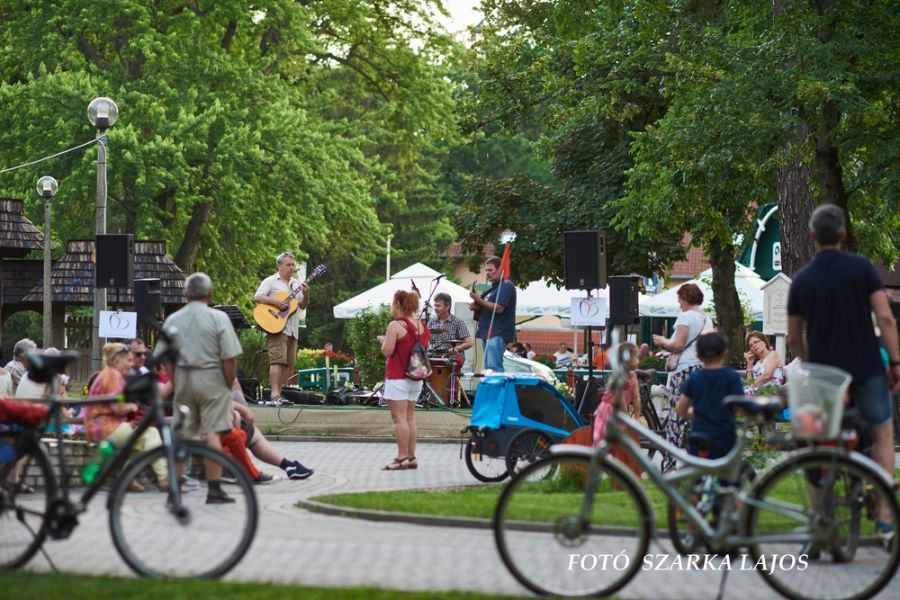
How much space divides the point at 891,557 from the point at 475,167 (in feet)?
244

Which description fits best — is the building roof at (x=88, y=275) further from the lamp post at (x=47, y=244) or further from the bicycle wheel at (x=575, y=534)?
the bicycle wheel at (x=575, y=534)

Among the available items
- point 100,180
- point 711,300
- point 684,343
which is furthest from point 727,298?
point 684,343

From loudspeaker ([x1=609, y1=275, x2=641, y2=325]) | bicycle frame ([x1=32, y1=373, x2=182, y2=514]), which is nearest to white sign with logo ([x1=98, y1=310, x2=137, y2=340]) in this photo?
loudspeaker ([x1=609, y1=275, x2=641, y2=325])

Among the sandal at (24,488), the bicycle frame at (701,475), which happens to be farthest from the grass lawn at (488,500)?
the sandal at (24,488)

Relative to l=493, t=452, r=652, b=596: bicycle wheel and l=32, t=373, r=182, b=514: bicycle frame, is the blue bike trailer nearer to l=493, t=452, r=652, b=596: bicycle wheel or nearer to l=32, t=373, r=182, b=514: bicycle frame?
l=32, t=373, r=182, b=514: bicycle frame

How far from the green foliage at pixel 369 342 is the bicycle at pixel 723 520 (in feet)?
67.9

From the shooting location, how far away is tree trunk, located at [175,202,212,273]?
44.2m

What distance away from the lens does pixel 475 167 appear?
8225 centimetres

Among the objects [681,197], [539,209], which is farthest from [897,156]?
[539,209]

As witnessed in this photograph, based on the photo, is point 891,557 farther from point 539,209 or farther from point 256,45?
point 256,45

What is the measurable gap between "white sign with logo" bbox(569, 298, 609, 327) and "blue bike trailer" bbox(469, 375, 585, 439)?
486 centimetres

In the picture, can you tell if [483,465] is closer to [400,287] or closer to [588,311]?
[588,311]

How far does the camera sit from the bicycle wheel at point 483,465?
16344mm

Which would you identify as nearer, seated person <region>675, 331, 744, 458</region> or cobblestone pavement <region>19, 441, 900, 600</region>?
cobblestone pavement <region>19, 441, 900, 600</region>
